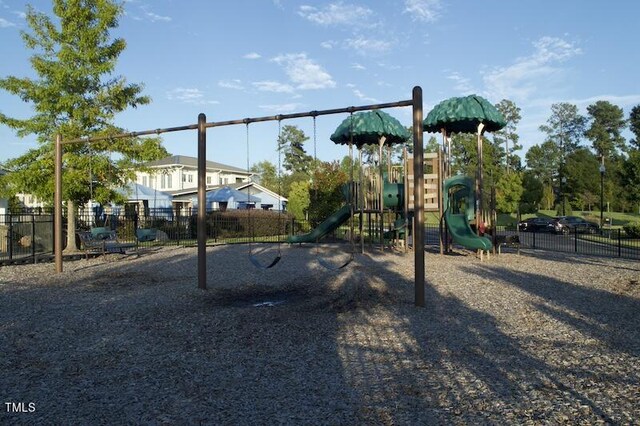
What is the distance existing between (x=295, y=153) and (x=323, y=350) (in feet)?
237

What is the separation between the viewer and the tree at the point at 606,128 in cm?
7900

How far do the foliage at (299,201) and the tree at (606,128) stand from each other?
6308cm

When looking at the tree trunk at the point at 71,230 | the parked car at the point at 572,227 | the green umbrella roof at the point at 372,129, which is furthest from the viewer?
the parked car at the point at 572,227

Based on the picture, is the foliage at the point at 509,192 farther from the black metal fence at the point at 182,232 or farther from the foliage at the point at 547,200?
the foliage at the point at 547,200

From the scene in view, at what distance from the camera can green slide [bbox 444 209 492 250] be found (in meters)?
14.4

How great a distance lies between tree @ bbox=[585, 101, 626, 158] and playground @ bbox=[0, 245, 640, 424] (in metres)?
79.0

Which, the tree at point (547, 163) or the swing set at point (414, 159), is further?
the tree at point (547, 163)

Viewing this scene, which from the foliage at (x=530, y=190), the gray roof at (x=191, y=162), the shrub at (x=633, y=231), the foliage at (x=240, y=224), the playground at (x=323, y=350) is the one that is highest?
the gray roof at (x=191, y=162)

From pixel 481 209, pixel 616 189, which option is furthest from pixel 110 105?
pixel 616 189

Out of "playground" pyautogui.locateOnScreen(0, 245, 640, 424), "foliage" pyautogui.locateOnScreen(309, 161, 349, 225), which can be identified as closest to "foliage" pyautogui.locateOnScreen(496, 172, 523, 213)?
"foliage" pyautogui.locateOnScreen(309, 161, 349, 225)

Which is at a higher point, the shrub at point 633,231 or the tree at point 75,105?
the tree at point 75,105

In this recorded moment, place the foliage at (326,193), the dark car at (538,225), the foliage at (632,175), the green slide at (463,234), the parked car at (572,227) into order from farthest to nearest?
the dark car at (538,225)
the parked car at (572,227)
the foliage at (326,193)
the foliage at (632,175)
the green slide at (463,234)

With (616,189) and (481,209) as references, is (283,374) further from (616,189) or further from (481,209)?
(616,189)

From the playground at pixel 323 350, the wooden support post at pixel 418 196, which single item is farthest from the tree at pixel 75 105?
the wooden support post at pixel 418 196
